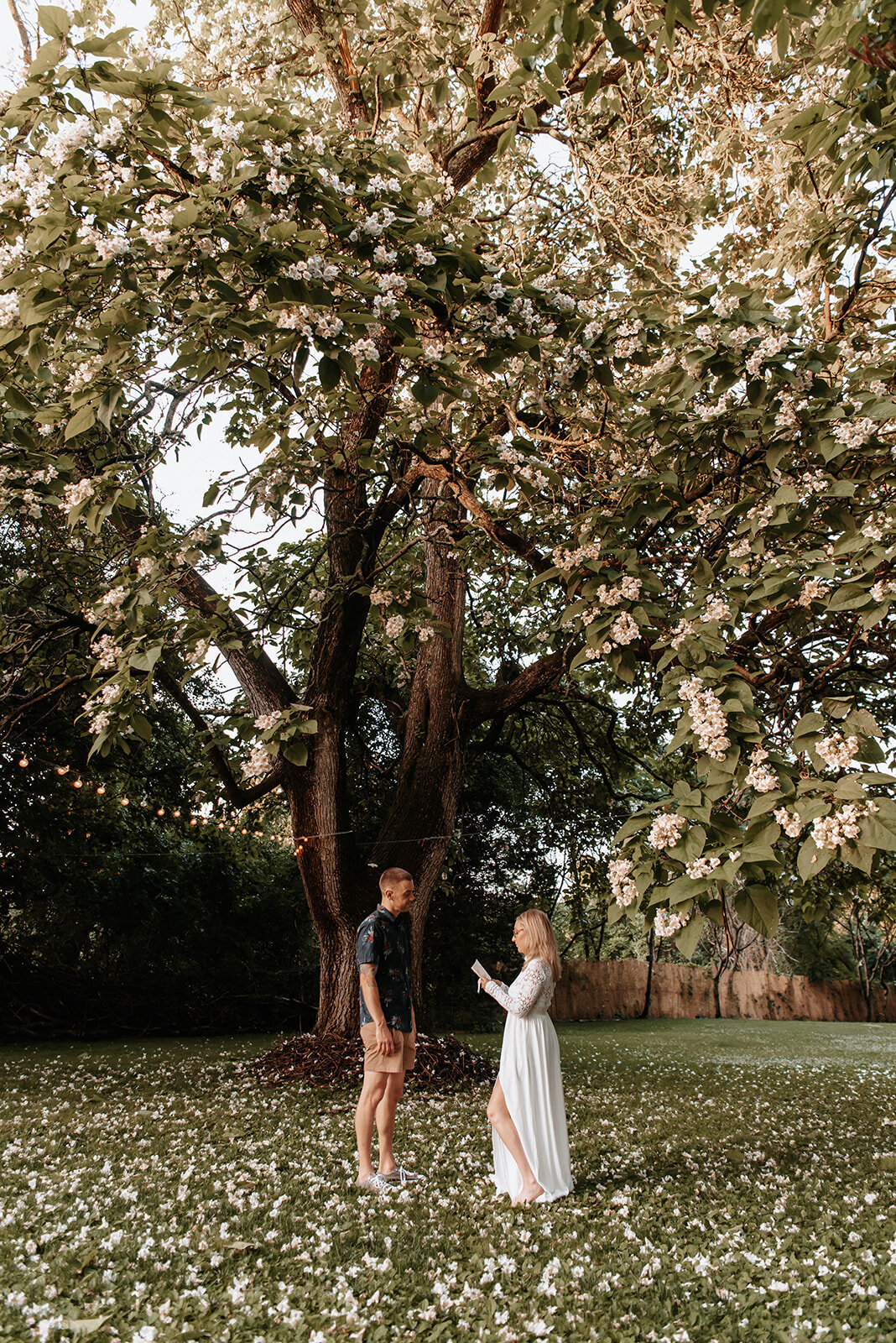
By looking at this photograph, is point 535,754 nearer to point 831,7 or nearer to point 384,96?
point 384,96

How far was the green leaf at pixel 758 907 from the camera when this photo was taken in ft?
8.36

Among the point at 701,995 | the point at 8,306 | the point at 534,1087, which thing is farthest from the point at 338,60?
the point at 701,995

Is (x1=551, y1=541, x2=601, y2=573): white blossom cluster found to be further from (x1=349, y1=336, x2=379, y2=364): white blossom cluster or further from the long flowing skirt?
the long flowing skirt

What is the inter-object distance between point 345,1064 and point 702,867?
15.0 feet

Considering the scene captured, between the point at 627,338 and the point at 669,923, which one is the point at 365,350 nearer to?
the point at 627,338

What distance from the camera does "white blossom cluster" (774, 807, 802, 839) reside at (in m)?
2.59

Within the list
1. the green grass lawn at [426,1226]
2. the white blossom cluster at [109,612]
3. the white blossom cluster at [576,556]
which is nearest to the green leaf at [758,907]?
the green grass lawn at [426,1226]

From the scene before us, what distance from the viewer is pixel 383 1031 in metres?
3.70

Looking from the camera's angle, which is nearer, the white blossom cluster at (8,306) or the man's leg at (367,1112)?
the white blossom cluster at (8,306)

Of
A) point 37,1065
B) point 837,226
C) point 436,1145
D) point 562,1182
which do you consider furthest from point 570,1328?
point 37,1065

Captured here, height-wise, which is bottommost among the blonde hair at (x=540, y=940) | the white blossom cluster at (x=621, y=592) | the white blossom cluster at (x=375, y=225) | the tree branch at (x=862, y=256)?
the blonde hair at (x=540, y=940)

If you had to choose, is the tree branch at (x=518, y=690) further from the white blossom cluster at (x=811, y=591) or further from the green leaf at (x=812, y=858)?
the green leaf at (x=812, y=858)

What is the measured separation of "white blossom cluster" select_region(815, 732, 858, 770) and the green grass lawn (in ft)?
5.10

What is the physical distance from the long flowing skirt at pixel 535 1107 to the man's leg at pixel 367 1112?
0.53m
